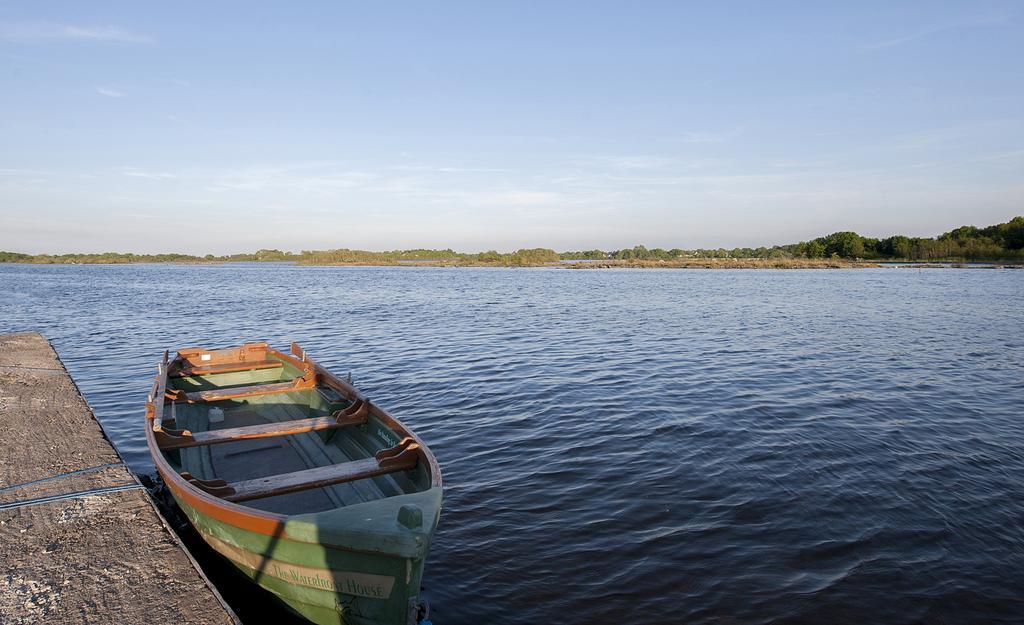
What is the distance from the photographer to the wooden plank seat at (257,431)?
785cm

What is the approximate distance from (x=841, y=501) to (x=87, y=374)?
20320 millimetres

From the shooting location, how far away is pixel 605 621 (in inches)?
227

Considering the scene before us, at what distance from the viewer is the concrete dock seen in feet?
14.4

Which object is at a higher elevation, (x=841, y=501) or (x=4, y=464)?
(x=4, y=464)

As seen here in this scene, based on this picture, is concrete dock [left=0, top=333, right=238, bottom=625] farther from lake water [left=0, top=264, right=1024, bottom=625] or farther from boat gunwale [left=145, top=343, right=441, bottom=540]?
lake water [left=0, top=264, right=1024, bottom=625]

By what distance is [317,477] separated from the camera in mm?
6566

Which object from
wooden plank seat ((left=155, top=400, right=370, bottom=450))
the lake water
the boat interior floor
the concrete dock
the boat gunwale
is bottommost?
the lake water

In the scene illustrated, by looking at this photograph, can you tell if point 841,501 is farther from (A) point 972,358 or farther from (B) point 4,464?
(A) point 972,358

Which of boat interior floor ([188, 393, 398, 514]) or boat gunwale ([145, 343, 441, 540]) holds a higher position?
boat gunwale ([145, 343, 441, 540])

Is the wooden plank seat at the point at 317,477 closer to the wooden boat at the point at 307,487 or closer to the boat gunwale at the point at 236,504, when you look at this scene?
the wooden boat at the point at 307,487

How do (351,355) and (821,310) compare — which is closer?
(351,355)

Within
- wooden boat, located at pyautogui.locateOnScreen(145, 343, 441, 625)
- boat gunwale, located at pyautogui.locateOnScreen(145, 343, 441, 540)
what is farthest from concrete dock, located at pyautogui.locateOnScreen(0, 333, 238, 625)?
wooden boat, located at pyautogui.locateOnScreen(145, 343, 441, 625)

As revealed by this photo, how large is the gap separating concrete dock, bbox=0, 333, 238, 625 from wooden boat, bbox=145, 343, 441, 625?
504mm

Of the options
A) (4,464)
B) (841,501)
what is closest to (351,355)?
(4,464)
